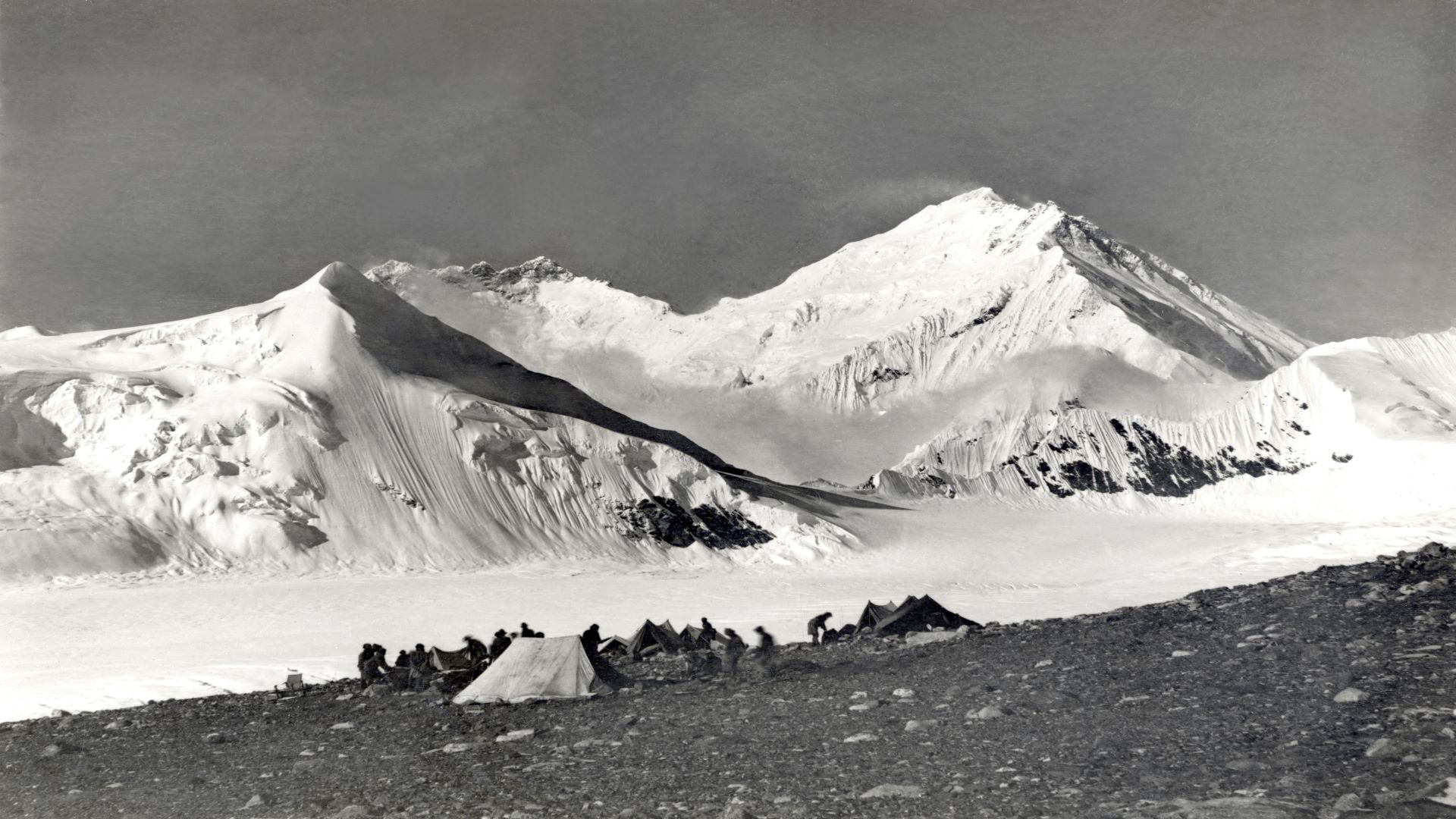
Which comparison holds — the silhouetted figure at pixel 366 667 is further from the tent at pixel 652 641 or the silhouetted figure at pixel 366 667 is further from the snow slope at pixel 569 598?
the tent at pixel 652 641

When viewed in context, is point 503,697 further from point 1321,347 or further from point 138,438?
point 1321,347

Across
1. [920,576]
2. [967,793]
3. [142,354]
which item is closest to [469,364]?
[142,354]

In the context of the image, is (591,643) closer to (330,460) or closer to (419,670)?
(419,670)

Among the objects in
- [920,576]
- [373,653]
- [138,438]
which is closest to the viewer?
[373,653]

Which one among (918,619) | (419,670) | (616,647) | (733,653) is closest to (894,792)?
(733,653)

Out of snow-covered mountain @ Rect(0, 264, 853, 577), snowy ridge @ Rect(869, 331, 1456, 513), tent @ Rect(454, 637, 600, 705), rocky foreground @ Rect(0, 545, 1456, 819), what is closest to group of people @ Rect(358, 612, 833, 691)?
tent @ Rect(454, 637, 600, 705)

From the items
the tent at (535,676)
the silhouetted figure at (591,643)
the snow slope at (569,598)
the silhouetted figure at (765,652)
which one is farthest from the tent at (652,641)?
the snow slope at (569,598)

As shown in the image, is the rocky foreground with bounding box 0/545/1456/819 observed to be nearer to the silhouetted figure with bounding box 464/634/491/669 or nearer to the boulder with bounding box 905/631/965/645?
the silhouetted figure with bounding box 464/634/491/669

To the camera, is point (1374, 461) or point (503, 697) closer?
point (503, 697)

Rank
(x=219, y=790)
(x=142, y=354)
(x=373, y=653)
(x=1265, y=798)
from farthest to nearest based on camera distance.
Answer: (x=142, y=354), (x=373, y=653), (x=219, y=790), (x=1265, y=798)
